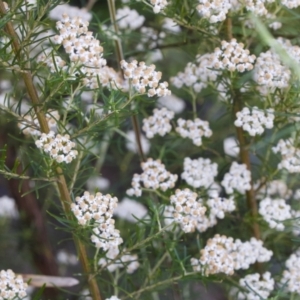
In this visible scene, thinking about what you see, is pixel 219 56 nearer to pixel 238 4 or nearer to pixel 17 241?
pixel 238 4

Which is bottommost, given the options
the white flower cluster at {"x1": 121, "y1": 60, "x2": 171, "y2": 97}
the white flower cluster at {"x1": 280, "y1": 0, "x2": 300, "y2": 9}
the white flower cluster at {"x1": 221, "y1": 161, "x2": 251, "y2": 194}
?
the white flower cluster at {"x1": 221, "y1": 161, "x2": 251, "y2": 194}

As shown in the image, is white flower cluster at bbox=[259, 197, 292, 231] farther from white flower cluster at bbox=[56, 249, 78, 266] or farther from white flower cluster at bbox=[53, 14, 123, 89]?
white flower cluster at bbox=[56, 249, 78, 266]

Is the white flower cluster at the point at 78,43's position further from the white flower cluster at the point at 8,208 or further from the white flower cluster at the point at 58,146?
Result: the white flower cluster at the point at 8,208

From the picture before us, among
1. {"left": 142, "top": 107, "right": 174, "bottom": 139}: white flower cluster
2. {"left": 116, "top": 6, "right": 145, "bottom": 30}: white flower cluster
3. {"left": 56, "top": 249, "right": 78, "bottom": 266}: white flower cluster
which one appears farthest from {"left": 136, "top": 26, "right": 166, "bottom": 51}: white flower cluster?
{"left": 56, "top": 249, "right": 78, "bottom": 266}: white flower cluster

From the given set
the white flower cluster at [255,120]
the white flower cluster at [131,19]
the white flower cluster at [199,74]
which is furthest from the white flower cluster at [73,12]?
the white flower cluster at [255,120]

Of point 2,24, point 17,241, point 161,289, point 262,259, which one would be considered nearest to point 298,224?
point 262,259

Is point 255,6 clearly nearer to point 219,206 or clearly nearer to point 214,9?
point 214,9

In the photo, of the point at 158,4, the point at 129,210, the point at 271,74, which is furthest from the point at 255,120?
the point at 129,210
